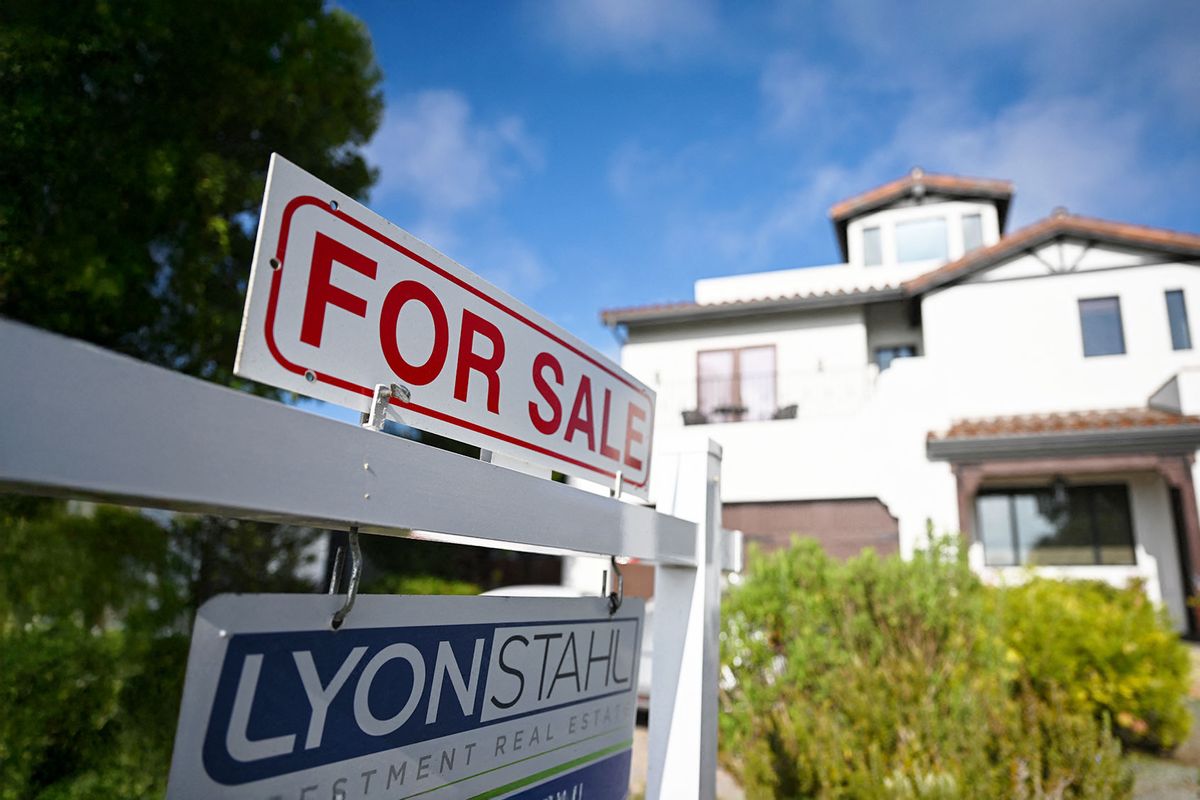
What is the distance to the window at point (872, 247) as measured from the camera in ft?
59.3

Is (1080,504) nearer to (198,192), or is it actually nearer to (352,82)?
(352,82)

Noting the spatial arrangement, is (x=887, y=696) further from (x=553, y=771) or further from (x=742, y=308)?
(x=742, y=308)

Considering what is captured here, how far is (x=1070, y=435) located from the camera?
12.0m

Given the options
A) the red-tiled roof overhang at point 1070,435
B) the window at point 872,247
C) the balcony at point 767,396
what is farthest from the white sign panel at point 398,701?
the window at point 872,247

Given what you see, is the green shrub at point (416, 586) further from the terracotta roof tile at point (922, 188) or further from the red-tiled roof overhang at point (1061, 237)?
the terracotta roof tile at point (922, 188)

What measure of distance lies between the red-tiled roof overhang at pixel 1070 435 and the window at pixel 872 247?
607cm

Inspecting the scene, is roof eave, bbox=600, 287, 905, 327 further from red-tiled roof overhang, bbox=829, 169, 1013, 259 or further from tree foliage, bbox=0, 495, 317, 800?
tree foliage, bbox=0, 495, 317, 800

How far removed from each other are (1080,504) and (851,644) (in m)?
11.1

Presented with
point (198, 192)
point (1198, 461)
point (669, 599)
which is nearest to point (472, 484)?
point (669, 599)

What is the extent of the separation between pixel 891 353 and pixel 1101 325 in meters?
3.97

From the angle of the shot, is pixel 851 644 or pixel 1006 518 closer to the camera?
→ pixel 851 644

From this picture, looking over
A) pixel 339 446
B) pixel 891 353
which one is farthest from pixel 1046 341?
pixel 339 446

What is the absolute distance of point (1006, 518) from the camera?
13.6 metres

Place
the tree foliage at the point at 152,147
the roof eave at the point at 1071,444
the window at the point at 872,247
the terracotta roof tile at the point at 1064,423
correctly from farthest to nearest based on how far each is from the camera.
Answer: the window at the point at 872,247 → the terracotta roof tile at the point at 1064,423 → the roof eave at the point at 1071,444 → the tree foliage at the point at 152,147
